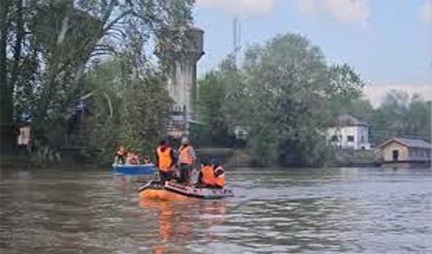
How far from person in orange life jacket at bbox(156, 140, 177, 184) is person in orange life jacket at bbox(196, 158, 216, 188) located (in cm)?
83

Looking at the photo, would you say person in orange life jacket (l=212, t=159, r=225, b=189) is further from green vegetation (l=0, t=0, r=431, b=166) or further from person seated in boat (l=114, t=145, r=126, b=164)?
green vegetation (l=0, t=0, r=431, b=166)

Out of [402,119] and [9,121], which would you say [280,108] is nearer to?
[9,121]

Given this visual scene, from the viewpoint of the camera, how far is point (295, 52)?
78.7 metres

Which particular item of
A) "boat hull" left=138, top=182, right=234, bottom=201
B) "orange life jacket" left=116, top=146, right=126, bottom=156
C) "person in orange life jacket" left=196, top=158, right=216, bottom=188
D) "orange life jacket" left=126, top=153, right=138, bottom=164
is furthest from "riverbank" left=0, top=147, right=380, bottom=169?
"boat hull" left=138, top=182, right=234, bottom=201

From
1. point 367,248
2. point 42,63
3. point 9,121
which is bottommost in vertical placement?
point 367,248

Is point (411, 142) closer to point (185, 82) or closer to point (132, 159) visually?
point (185, 82)

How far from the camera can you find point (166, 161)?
2541 centimetres

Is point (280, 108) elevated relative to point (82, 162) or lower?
elevated

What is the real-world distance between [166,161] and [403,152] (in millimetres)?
87671

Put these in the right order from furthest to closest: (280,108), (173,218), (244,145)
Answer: (244,145) < (280,108) < (173,218)

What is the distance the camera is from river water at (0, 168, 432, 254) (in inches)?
560

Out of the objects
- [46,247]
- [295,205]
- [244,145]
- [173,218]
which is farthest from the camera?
[244,145]

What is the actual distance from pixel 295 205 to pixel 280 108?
53246 mm

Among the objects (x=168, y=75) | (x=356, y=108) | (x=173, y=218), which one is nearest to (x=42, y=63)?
(x=168, y=75)
